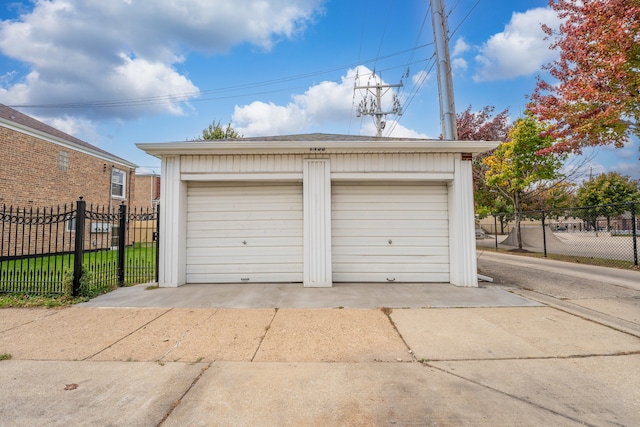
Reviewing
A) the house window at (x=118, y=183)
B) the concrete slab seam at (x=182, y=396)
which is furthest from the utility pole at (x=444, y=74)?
the house window at (x=118, y=183)

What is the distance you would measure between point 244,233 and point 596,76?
9.82 meters

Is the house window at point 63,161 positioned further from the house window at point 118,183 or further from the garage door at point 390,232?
the garage door at point 390,232

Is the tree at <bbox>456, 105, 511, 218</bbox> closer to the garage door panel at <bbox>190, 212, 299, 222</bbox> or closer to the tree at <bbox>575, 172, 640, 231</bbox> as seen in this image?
the garage door panel at <bbox>190, 212, 299, 222</bbox>

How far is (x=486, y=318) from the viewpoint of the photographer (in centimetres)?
465

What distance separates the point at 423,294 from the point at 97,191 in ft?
57.1

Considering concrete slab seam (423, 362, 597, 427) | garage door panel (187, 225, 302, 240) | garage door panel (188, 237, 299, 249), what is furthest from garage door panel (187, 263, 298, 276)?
concrete slab seam (423, 362, 597, 427)

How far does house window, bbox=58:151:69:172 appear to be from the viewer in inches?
549

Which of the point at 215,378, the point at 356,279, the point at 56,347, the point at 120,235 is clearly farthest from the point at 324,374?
the point at 120,235

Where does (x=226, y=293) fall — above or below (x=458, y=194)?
below

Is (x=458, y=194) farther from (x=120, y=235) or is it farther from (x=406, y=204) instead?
(x=120, y=235)

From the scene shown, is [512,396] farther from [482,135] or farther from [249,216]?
[482,135]

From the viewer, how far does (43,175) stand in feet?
42.8

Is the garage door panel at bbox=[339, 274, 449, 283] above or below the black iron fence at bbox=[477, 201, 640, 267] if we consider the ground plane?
below

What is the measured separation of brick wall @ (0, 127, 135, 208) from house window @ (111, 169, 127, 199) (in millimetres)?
443
